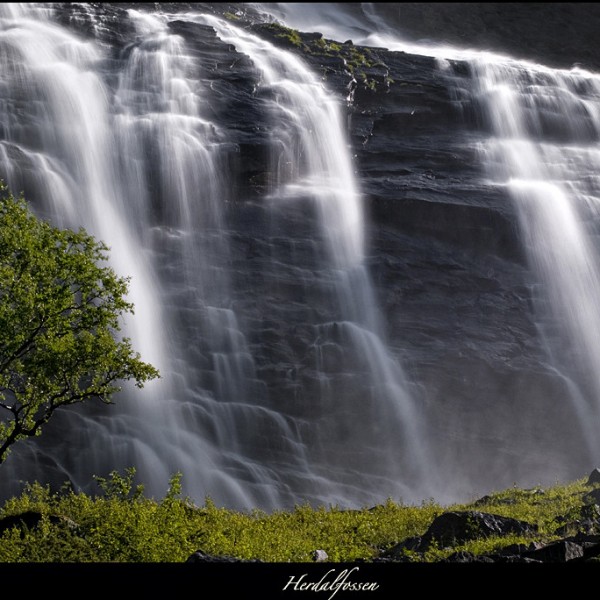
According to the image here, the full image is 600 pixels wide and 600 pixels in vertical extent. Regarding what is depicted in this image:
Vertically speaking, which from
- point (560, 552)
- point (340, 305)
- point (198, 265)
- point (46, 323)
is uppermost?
point (46, 323)

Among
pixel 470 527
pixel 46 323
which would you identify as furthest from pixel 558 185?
pixel 46 323

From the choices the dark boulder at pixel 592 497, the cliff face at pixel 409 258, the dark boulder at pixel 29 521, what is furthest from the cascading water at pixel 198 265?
the dark boulder at pixel 29 521

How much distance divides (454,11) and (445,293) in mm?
45935

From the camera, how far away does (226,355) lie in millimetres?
34938

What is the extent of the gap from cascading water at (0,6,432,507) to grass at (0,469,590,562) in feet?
29.4

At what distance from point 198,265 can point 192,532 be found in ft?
72.9

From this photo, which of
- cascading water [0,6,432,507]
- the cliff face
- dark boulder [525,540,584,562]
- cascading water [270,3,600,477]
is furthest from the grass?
cascading water [270,3,600,477]

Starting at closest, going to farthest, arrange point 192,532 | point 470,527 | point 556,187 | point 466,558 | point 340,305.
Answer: point 466,558 < point 192,532 < point 470,527 < point 340,305 < point 556,187

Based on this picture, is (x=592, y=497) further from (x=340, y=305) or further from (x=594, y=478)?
(x=340, y=305)

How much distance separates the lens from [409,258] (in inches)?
1673

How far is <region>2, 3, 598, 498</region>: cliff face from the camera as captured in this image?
36281 millimetres

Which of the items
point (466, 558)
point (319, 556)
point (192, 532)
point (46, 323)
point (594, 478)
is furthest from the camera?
point (594, 478)

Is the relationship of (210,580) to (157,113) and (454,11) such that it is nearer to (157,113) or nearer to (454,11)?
(157,113)

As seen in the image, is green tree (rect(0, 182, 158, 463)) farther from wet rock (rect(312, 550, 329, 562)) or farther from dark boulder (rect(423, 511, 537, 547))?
dark boulder (rect(423, 511, 537, 547))
